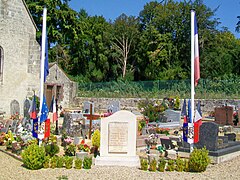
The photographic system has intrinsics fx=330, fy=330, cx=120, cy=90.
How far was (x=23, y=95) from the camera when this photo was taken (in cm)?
1977

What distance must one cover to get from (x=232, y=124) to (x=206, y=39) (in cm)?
2371

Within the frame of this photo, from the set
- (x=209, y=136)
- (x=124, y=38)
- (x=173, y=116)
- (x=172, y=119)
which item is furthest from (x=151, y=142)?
(x=124, y=38)

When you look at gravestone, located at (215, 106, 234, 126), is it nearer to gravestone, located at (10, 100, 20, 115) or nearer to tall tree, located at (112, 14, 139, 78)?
gravestone, located at (10, 100, 20, 115)

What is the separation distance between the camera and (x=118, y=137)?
28.3 feet

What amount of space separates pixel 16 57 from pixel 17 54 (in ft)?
0.63

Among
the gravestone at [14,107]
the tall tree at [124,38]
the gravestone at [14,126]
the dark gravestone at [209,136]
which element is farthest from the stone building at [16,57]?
the tall tree at [124,38]

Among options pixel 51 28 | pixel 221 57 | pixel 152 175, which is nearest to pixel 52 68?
pixel 51 28

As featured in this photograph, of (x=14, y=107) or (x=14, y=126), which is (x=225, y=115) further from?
(x=14, y=107)

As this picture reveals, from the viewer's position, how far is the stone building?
18875 mm

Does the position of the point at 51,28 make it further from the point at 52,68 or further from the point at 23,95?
the point at 23,95

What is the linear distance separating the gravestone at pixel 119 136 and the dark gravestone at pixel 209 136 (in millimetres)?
→ 2185

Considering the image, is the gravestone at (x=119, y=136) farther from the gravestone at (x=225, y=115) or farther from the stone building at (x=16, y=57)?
the gravestone at (x=225, y=115)

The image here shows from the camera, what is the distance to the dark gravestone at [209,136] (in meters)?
9.42

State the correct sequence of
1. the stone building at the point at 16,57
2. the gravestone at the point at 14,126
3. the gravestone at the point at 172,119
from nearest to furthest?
the gravestone at the point at 14,126 → the gravestone at the point at 172,119 → the stone building at the point at 16,57
